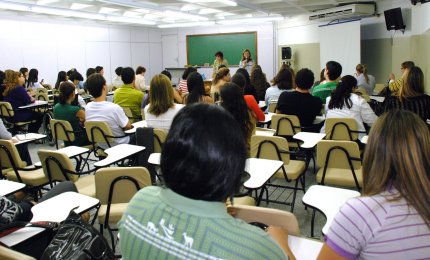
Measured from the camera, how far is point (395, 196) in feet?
4.49

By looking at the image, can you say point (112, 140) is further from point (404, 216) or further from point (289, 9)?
point (289, 9)

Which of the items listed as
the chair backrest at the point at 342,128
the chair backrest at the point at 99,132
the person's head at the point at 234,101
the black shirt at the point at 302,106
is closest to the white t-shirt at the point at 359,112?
the chair backrest at the point at 342,128

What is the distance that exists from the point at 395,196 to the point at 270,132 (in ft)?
9.95

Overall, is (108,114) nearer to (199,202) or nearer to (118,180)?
(118,180)

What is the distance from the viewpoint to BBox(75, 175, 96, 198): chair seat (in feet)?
10.4

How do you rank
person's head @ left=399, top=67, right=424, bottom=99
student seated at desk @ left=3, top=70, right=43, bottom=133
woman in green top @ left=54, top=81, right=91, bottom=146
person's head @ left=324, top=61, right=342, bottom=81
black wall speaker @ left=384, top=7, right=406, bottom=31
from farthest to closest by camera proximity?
1. black wall speaker @ left=384, top=7, right=406, bottom=31
2. student seated at desk @ left=3, top=70, right=43, bottom=133
3. person's head @ left=324, top=61, right=342, bottom=81
4. woman in green top @ left=54, top=81, right=91, bottom=146
5. person's head @ left=399, top=67, right=424, bottom=99

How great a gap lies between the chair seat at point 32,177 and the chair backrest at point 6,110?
3215 mm

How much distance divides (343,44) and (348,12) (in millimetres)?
933

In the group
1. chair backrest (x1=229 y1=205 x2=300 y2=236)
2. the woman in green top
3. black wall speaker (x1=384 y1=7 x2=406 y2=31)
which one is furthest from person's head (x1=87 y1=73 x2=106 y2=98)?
black wall speaker (x1=384 y1=7 x2=406 y2=31)

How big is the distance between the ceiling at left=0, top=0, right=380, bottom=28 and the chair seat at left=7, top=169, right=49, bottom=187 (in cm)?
541

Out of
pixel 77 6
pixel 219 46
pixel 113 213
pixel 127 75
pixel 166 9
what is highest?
pixel 77 6

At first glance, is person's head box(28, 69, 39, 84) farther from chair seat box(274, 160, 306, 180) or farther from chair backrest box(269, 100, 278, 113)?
chair seat box(274, 160, 306, 180)

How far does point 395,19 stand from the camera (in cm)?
847

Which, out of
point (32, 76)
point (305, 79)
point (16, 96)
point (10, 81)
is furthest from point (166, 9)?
point (305, 79)
